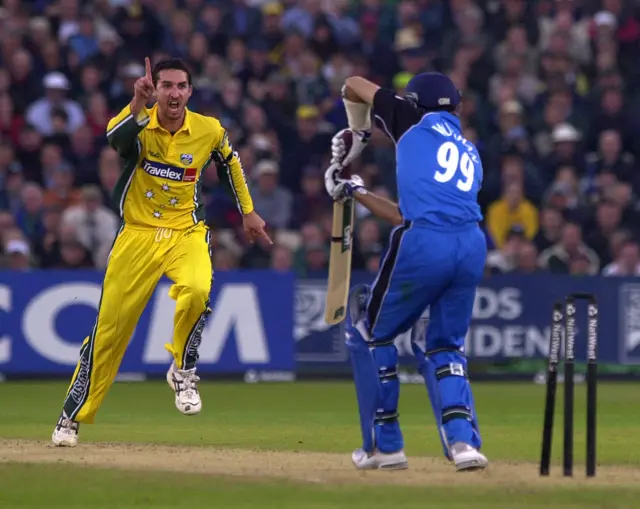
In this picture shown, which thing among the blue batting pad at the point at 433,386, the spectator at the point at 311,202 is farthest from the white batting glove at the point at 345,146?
the spectator at the point at 311,202

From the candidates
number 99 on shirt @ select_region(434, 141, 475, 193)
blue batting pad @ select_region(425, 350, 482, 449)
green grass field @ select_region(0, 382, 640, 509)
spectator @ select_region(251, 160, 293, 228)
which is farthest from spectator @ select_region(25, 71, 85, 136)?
blue batting pad @ select_region(425, 350, 482, 449)

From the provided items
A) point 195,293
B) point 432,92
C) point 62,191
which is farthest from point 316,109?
point 432,92

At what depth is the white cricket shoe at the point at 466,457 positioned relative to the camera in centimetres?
859

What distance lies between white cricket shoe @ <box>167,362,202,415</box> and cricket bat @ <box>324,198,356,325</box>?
3.99ft

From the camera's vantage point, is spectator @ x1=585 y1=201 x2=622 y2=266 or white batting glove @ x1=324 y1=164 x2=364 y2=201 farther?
spectator @ x1=585 y1=201 x2=622 y2=266

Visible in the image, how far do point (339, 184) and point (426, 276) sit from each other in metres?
1.11

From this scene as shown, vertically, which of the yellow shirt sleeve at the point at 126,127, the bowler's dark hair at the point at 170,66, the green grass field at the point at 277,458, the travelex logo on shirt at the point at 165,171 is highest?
the bowler's dark hair at the point at 170,66

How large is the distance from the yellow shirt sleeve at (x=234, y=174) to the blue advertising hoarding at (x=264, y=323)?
19.9 ft

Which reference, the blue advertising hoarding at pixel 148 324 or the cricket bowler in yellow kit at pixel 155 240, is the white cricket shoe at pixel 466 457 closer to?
the cricket bowler in yellow kit at pixel 155 240

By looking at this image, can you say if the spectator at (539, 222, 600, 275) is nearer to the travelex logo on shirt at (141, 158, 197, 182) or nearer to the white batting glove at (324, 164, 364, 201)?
the travelex logo on shirt at (141, 158, 197, 182)

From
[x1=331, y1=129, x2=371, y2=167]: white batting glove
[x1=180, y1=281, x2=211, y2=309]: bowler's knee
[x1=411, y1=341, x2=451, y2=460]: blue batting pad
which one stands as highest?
[x1=331, y1=129, x2=371, y2=167]: white batting glove

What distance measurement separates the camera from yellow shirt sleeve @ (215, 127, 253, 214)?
1072 centimetres

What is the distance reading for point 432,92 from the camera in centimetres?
891

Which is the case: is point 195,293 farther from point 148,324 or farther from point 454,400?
point 148,324
